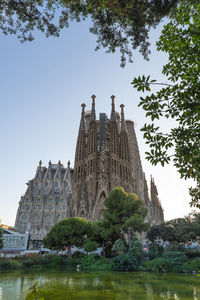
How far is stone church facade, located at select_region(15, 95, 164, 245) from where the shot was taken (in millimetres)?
41750

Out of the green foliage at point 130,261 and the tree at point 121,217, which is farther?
the tree at point 121,217

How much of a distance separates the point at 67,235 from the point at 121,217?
18.2ft

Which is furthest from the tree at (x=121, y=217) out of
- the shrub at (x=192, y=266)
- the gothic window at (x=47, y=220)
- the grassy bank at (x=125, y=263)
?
the gothic window at (x=47, y=220)

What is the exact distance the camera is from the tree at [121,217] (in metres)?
20.1

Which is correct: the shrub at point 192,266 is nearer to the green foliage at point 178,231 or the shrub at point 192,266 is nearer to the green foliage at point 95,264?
the green foliage at point 178,231

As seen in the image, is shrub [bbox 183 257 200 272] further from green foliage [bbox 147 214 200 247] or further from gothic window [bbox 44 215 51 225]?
gothic window [bbox 44 215 51 225]

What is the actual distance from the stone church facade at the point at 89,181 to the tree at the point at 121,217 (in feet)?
55.0

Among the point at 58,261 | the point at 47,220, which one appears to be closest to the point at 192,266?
the point at 58,261

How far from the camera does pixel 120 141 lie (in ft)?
164

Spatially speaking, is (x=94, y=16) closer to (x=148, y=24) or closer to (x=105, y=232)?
(x=148, y=24)

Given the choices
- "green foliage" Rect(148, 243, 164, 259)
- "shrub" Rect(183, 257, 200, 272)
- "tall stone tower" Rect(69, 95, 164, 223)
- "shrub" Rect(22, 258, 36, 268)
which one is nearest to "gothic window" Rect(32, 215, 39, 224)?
"tall stone tower" Rect(69, 95, 164, 223)

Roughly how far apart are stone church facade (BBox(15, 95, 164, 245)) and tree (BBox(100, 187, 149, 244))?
1675 cm

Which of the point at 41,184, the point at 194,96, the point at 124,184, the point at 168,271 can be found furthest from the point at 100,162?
the point at 194,96

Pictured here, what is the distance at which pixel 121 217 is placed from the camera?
71.4 ft
